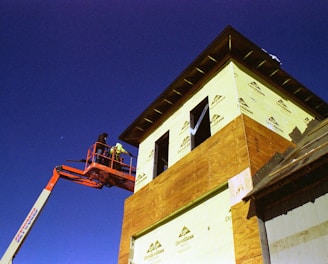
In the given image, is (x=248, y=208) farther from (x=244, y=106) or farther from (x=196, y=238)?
(x=244, y=106)

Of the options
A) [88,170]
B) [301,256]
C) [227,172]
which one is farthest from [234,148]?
[88,170]

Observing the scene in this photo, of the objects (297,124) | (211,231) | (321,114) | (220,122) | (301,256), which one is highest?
(321,114)

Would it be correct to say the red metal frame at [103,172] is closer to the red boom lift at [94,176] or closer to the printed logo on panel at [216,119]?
the red boom lift at [94,176]

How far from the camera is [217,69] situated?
36.9 feet

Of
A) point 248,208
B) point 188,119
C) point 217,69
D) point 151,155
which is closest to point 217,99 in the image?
point 217,69

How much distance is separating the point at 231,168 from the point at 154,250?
142 inches

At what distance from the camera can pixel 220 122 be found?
9773 millimetres

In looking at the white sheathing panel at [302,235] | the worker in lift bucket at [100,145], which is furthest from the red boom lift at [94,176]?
the white sheathing panel at [302,235]

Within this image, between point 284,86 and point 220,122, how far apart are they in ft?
12.0

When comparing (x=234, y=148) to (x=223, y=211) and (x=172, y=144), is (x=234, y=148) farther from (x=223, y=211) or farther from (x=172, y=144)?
(x=172, y=144)

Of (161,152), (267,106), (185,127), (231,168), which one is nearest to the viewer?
(231,168)

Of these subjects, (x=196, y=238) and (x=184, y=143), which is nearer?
(x=196, y=238)

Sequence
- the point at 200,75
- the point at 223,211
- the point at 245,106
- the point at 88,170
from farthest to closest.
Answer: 1. the point at 88,170
2. the point at 200,75
3. the point at 245,106
4. the point at 223,211

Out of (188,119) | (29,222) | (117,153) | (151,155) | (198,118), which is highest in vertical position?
(117,153)
